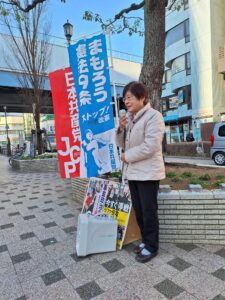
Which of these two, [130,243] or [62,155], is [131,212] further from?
[62,155]

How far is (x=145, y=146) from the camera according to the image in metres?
2.11

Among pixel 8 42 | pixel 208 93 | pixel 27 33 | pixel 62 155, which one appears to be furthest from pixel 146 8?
pixel 208 93

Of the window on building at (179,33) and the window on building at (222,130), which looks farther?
the window on building at (179,33)

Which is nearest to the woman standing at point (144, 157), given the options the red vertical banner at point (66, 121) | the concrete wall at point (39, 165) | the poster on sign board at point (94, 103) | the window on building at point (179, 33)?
the poster on sign board at point (94, 103)

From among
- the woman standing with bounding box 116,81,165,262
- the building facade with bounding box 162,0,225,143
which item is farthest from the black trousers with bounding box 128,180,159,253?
the building facade with bounding box 162,0,225,143

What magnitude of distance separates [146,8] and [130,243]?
3.60 metres

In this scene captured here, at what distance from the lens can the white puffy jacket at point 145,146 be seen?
2111mm

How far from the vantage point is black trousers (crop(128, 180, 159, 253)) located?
88.5 inches

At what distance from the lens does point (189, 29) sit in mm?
18281

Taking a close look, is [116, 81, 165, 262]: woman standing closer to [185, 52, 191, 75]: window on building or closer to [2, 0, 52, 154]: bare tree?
[2, 0, 52, 154]: bare tree

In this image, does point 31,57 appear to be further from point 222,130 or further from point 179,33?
point 179,33

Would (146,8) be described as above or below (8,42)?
below

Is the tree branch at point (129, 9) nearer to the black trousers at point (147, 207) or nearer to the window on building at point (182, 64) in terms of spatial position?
the black trousers at point (147, 207)

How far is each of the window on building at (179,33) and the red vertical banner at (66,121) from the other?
18572mm
